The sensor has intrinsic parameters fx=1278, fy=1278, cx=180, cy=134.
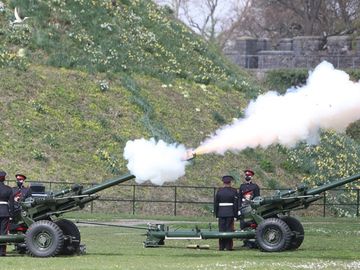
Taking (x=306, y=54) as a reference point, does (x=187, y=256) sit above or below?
below

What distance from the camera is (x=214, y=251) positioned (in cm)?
3347

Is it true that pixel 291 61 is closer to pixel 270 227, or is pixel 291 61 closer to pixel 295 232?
pixel 295 232

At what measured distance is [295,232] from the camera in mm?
33594

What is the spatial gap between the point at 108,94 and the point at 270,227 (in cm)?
2851

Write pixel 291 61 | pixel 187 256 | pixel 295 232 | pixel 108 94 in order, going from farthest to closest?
1. pixel 291 61
2. pixel 108 94
3. pixel 295 232
4. pixel 187 256

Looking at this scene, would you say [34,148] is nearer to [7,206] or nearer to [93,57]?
[93,57]

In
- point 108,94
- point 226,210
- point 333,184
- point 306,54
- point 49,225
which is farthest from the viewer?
point 306,54

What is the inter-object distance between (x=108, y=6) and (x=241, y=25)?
200ft

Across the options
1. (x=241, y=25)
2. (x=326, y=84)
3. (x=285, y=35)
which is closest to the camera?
(x=326, y=84)

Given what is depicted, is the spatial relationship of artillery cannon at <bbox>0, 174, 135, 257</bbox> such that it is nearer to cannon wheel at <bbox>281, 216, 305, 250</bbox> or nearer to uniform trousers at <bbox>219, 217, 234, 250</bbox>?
uniform trousers at <bbox>219, 217, 234, 250</bbox>

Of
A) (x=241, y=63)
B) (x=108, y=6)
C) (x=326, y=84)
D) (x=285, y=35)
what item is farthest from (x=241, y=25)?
(x=326, y=84)

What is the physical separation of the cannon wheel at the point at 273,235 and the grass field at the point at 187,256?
0.32 metres

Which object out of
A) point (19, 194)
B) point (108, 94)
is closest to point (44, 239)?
point (19, 194)

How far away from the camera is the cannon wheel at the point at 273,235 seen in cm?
3284
